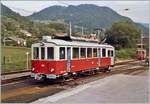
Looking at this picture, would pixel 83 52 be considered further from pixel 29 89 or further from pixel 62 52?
pixel 29 89

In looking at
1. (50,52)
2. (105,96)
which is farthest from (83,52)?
(105,96)

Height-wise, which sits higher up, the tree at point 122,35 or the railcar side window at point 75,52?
the tree at point 122,35

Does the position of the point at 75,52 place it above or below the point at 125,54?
above

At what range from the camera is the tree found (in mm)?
98375

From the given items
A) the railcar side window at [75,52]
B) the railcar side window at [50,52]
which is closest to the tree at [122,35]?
the railcar side window at [75,52]

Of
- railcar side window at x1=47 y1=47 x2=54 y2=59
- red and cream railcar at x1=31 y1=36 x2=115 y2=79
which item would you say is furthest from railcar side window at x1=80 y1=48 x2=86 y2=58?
railcar side window at x1=47 y1=47 x2=54 y2=59

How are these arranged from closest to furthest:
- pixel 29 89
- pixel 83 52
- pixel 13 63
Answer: pixel 29 89, pixel 83 52, pixel 13 63

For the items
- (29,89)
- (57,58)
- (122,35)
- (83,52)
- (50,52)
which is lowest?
(29,89)

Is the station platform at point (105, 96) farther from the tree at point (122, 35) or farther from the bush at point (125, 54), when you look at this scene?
the tree at point (122, 35)

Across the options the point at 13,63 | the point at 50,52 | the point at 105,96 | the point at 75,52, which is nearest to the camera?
the point at 105,96

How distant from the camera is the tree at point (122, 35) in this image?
98.4m

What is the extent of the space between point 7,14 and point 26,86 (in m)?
101

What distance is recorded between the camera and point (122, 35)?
10094cm

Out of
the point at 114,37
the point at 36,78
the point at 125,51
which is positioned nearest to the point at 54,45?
the point at 36,78
